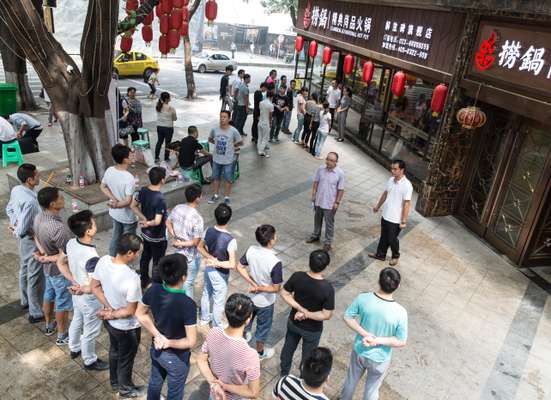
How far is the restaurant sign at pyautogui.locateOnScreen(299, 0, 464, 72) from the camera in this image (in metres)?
9.35

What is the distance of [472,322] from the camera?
631 centimetres

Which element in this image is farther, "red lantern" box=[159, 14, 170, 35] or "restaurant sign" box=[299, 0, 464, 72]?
"restaurant sign" box=[299, 0, 464, 72]

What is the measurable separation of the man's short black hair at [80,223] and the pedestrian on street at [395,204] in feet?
15.0

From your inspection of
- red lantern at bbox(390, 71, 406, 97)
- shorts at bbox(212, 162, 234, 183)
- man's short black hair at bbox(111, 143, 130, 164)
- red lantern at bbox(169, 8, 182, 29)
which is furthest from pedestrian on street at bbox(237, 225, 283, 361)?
red lantern at bbox(390, 71, 406, 97)

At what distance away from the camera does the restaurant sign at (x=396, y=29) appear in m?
9.35

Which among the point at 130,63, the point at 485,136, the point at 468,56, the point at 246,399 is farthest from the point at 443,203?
the point at 130,63

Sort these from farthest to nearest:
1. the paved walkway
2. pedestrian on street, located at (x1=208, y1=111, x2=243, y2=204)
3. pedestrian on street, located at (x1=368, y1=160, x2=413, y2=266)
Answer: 1. pedestrian on street, located at (x1=208, y1=111, x2=243, y2=204)
2. pedestrian on street, located at (x1=368, y1=160, x2=413, y2=266)
3. the paved walkway

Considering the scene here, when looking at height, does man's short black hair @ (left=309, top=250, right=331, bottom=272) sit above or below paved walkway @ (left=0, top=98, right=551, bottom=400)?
above

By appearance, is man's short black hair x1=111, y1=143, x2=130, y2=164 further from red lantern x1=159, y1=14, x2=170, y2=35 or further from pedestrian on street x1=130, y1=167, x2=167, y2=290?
red lantern x1=159, y1=14, x2=170, y2=35

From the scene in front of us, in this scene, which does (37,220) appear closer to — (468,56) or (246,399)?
(246,399)

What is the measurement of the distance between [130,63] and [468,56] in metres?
18.5

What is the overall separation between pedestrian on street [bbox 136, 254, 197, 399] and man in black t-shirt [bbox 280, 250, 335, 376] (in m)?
1.03

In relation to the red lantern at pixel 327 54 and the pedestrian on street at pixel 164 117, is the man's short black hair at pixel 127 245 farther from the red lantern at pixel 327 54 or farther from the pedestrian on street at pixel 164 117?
the red lantern at pixel 327 54

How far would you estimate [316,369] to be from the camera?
9.05 feet
